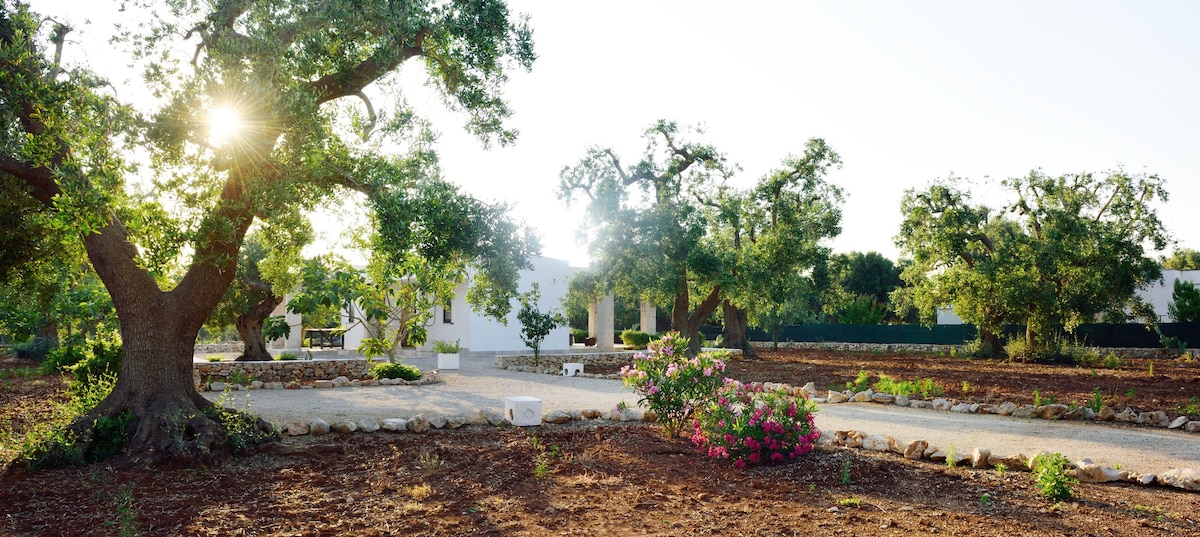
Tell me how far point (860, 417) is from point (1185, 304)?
2941 centimetres

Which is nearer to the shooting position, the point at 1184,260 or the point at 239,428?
the point at 239,428

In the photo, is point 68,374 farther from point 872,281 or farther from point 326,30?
point 872,281

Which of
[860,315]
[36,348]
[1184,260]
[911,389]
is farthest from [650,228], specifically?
[1184,260]

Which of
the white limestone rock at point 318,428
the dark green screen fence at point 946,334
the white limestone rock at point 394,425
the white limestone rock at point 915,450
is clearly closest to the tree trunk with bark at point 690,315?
the dark green screen fence at point 946,334

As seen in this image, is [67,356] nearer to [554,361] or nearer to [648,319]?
[554,361]

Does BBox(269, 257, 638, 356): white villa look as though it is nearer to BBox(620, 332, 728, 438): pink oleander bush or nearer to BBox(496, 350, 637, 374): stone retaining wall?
BBox(496, 350, 637, 374): stone retaining wall

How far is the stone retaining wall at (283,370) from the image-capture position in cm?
1437

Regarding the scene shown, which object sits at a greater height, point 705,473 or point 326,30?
point 326,30

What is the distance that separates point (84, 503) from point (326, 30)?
13.9 feet

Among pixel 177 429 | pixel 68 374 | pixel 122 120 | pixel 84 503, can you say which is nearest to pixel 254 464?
pixel 177 429

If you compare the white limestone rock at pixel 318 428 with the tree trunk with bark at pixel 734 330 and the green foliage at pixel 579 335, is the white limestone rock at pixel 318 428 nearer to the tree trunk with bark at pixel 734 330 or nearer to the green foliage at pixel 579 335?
the tree trunk with bark at pixel 734 330

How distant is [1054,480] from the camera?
5.23 meters

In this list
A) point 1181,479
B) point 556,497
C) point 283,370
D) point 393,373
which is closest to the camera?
point 556,497

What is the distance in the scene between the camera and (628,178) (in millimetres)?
19938
